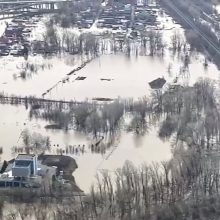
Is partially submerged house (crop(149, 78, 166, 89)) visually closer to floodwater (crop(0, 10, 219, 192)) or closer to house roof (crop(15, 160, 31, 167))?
floodwater (crop(0, 10, 219, 192))

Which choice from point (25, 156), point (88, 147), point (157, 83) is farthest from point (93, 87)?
point (25, 156)

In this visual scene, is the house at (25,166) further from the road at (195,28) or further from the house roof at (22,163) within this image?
the road at (195,28)

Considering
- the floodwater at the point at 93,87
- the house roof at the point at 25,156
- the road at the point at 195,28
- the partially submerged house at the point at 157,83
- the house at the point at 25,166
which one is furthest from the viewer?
the road at the point at 195,28

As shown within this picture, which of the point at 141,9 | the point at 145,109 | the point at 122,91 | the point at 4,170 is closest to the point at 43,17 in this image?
the point at 141,9

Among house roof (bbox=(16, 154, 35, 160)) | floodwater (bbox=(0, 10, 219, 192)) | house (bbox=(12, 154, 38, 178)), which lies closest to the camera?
house (bbox=(12, 154, 38, 178))

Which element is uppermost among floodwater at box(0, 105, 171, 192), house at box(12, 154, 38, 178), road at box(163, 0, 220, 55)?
road at box(163, 0, 220, 55)

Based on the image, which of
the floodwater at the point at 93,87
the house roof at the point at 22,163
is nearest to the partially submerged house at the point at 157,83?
the floodwater at the point at 93,87

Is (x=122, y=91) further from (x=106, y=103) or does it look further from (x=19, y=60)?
(x=19, y=60)

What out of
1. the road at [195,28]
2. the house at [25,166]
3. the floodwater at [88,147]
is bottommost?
the floodwater at [88,147]

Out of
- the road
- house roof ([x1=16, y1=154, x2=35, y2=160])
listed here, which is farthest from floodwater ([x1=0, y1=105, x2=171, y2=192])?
the road
